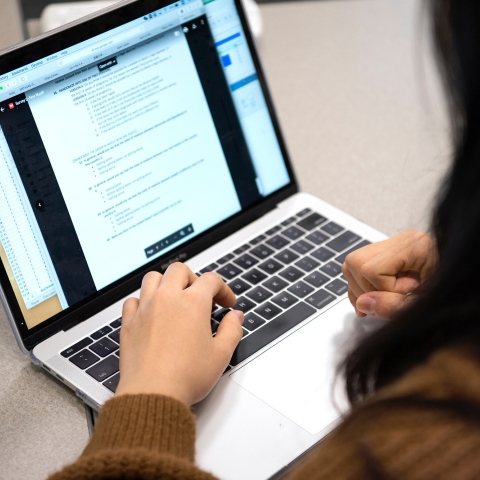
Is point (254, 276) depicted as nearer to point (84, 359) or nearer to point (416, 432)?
point (84, 359)

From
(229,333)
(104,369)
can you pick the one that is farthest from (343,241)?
(104,369)

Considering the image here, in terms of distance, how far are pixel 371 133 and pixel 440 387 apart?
0.67 meters

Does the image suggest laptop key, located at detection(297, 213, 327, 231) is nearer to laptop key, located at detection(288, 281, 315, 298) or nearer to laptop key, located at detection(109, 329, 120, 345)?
laptop key, located at detection(288, 281, 315, 298)

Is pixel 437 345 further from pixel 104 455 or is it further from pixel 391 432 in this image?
pixel 104 455

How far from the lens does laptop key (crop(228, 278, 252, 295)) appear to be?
0.74 meters

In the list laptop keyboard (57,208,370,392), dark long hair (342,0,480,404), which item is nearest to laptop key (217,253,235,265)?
laptop keyboard (57,208,370,392)

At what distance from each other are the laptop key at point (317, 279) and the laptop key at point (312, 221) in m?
0.09

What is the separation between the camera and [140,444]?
1.66 ft

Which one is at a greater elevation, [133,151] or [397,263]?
[133,151]

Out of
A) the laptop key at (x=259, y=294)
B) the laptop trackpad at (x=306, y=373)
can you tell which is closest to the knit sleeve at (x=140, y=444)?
the laptop trackpad at (x=306, y=373)

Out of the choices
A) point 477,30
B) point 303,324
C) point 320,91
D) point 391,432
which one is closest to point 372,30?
point 320,91

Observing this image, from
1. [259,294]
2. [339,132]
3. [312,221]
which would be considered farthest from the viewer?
[339,132]

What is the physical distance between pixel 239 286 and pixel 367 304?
156 mm

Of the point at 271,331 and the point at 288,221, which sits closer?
the point at 271,331
